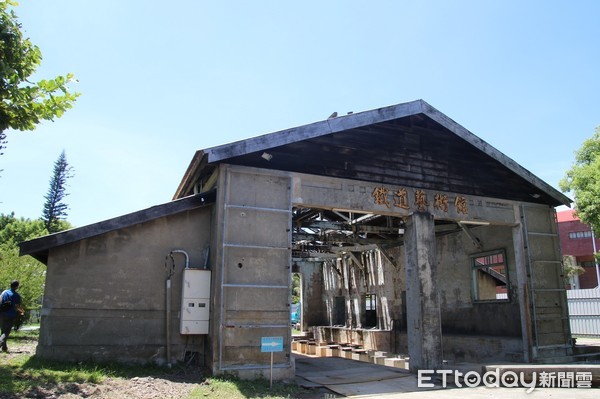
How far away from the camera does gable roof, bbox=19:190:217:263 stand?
8844mm

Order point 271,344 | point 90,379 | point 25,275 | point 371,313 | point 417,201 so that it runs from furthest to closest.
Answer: point 371,313 → point 25,275 → point 417,201 → point 271,344 → point 90,379

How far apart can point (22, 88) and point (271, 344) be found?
634 cm

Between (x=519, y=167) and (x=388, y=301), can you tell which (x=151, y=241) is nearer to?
(x=519, y=167)

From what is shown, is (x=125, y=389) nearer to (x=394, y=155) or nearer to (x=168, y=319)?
(x=168, y=319)

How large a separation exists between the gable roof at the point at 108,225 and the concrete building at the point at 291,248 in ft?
0.09

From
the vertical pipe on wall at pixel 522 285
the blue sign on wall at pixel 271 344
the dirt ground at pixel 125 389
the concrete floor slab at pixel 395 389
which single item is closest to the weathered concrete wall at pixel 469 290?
the vertical pipe on wall at pixel 522 285

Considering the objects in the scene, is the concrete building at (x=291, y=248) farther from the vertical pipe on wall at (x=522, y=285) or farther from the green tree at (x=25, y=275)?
the green tree at (x=25, y=275)

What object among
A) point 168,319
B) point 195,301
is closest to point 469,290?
point 195,301

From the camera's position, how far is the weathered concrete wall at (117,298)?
8992mm

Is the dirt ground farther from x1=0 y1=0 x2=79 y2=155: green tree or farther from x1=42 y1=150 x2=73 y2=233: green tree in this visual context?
x1=42 y1=150 x2=73 y2=233: green tree

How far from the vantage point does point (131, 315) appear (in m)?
9.44

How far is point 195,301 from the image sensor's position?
31.5 feet

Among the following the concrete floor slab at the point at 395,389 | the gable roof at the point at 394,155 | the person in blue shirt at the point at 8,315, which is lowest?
the concrete floor slab at the point at 395,389

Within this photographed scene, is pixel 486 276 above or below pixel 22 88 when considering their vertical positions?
below
